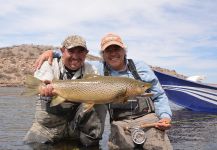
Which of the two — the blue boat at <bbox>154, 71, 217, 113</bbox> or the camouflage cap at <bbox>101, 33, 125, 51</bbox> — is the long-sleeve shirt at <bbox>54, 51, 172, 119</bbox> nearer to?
the camouflage cap at <bbox>101, 33, 125, 51</bbox>

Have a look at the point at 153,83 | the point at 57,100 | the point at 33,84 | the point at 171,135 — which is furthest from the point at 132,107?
the point at 171,135

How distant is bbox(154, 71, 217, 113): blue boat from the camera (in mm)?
14680

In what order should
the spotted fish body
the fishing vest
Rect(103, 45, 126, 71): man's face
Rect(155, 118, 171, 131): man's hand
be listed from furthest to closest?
the fishing vest, Rect(103, 45, 126, 71): man's face, Rect(155, 118, 171, 131): man's hand, the spotted fish body

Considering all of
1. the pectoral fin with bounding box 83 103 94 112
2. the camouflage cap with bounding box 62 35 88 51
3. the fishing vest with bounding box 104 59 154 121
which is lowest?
the fishing vest with bounding box 104 59 154 121

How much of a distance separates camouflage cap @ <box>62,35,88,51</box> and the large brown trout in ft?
2.24

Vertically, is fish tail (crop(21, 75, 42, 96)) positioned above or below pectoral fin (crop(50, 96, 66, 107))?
above

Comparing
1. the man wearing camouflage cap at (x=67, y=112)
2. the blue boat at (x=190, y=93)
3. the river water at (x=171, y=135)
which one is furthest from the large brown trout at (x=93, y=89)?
the blue boat at (x=190, y=93)

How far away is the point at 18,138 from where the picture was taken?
752cm

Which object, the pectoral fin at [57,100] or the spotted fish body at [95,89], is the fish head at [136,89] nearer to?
the spotted fish body at [95,89]

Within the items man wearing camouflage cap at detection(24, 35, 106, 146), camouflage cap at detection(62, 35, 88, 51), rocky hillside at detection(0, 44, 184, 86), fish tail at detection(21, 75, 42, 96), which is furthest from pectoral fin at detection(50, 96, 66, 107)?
rocky hillside at detection(0, 44, 184, 86)

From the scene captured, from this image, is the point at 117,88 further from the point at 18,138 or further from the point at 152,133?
the point at 18,138

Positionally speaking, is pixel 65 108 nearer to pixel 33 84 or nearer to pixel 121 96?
pixel 33 84

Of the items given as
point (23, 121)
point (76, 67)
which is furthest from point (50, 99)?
point (23, 121)

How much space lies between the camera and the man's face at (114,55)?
646 centimetres
